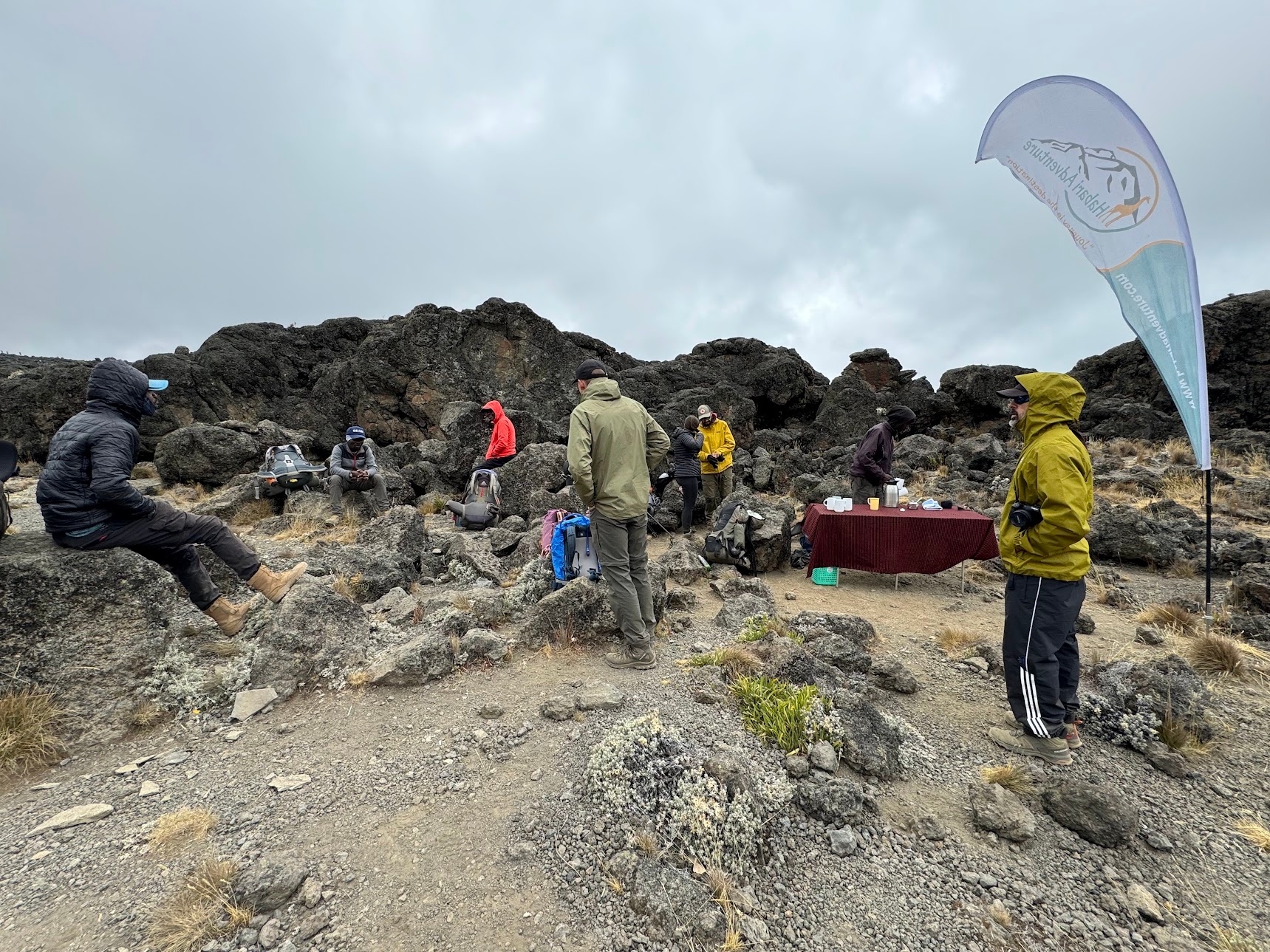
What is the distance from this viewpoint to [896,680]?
13.6 ft

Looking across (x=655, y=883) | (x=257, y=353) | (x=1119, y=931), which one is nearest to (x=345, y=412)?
(x=257, y=353)

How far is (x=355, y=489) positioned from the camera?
396 inches

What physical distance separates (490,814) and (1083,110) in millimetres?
7736

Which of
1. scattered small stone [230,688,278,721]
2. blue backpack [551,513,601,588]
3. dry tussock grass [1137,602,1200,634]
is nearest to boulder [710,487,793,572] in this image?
blue backpack [551,513,601,588]

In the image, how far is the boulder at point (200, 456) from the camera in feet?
41.4

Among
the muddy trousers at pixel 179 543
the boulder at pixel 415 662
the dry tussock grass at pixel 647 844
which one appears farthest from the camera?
the boulder at pixel 415 662

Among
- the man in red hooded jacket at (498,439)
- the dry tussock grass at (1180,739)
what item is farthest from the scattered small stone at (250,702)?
the man in red hooded jacket at (498,439)

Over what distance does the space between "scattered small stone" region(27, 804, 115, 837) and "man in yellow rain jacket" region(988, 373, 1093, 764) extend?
503 cm

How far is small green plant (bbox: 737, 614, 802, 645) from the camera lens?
15.6 feet

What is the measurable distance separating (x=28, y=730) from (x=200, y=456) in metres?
11.9

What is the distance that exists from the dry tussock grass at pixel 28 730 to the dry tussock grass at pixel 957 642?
6.42 m

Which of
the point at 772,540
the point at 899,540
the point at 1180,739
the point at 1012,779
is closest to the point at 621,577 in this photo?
the point at 1012,779

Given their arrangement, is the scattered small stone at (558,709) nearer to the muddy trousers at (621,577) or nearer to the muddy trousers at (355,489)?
the muddy trousers at (621,577)

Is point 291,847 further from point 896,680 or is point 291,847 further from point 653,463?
point 896,680
